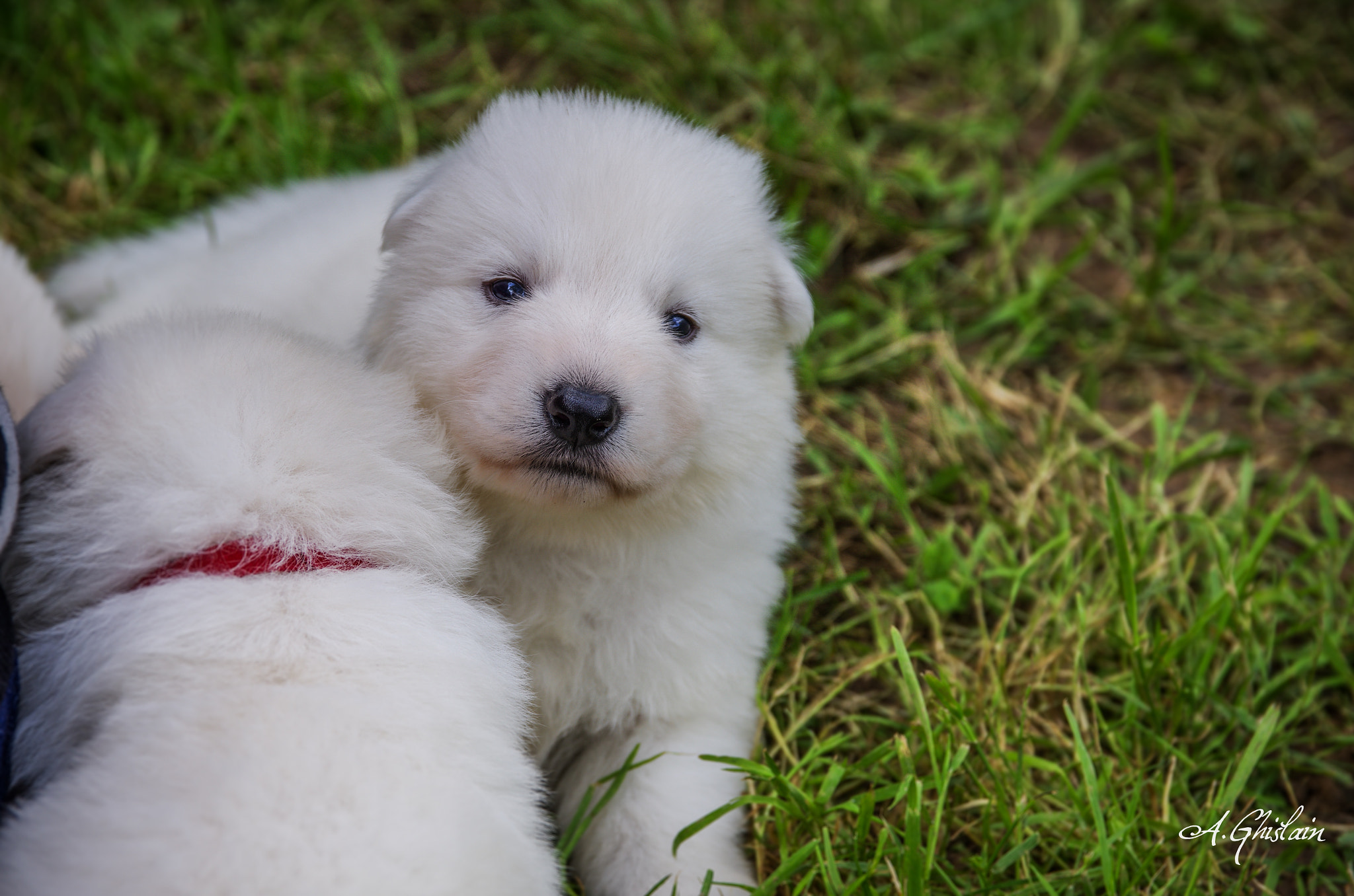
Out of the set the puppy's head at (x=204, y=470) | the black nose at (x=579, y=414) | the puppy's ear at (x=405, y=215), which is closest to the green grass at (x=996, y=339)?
the black nose at (x=579, y=414)

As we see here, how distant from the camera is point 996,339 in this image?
420 cm

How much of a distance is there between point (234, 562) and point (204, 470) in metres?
0.17

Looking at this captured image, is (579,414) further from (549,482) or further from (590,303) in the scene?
(590,303)

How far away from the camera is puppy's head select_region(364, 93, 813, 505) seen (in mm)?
2254

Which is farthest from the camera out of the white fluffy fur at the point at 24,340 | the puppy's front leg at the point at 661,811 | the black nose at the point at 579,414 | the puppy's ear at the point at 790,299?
the puppy's ear at the point at 790,299

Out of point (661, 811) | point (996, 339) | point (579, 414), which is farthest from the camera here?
point (996, 339)

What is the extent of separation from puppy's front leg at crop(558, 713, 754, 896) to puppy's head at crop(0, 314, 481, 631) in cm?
A: 66

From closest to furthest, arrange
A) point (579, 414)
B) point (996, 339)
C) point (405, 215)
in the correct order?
point (579, 414) < point (405, 215) < point (996, 339)

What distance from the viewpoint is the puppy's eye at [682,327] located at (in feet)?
8.25

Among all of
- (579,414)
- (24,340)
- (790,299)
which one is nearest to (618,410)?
(579,414)

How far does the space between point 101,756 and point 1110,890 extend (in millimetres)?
1962

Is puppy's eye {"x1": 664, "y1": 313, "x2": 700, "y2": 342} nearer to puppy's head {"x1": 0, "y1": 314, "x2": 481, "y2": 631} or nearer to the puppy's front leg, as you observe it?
puppy's head {"x1": 0, "y1": 314, "x2": 481, "y2": 631}

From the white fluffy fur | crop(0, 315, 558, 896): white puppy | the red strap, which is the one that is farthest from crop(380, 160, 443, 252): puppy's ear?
the red strap
